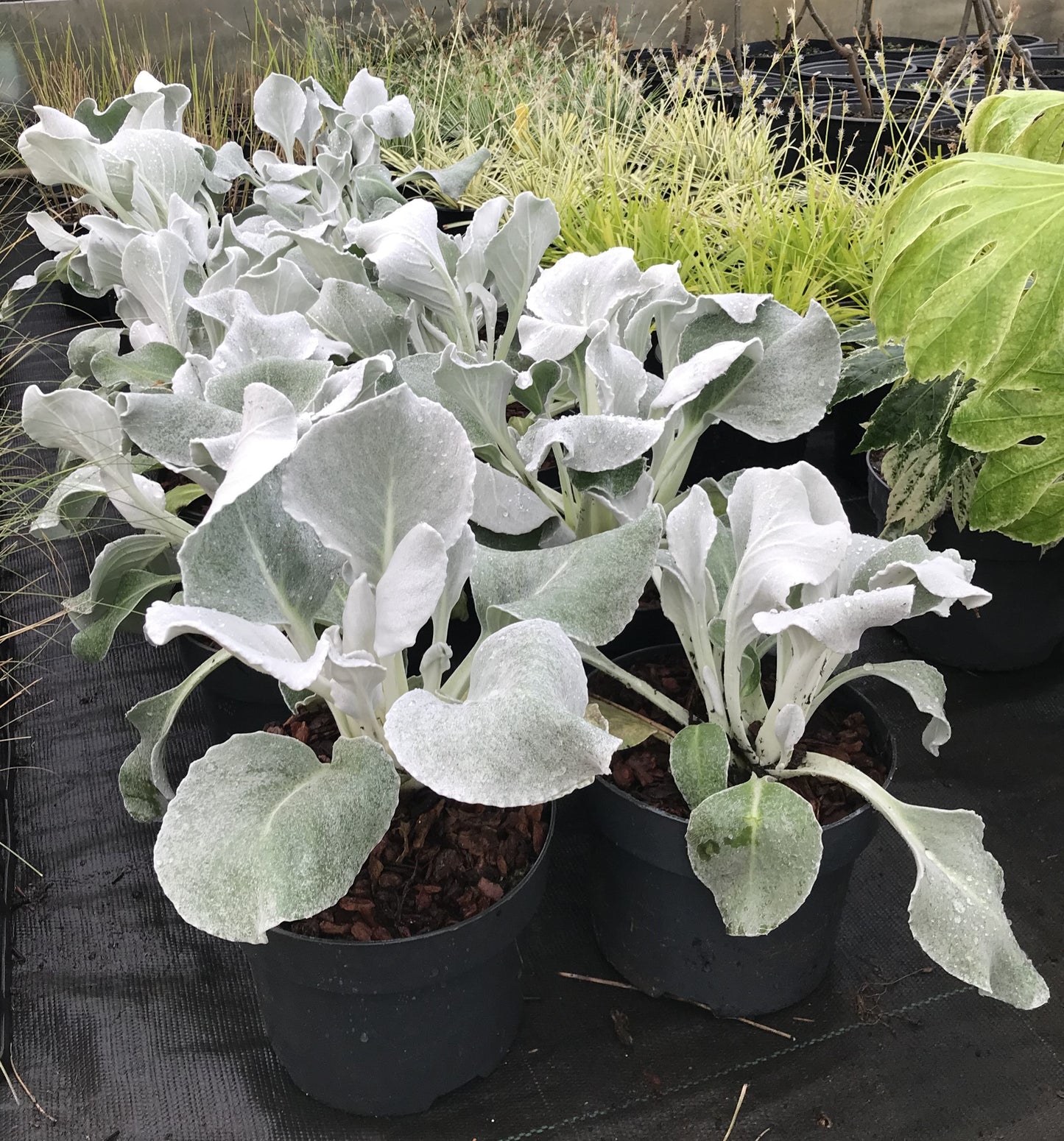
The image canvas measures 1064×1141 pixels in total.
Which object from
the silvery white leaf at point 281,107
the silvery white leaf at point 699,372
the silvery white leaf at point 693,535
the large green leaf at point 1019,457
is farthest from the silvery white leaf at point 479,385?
the silvery white leaf at point 281,107

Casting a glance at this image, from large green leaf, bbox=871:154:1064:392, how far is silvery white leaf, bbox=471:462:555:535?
484 mm

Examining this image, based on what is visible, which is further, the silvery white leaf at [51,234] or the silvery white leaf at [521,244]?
the silvery white leaf at [51,234]

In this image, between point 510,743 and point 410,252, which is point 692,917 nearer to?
point 510,743

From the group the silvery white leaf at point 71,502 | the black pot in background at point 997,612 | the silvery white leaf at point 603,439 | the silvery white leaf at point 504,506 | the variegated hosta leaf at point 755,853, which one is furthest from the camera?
the black pot in background at point 997,612

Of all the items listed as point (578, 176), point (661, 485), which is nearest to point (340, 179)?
point (578, 176)

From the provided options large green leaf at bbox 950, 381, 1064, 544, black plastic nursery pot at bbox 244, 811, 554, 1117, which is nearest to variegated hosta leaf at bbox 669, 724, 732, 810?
black plastic nursery pot at bbox 244, 811, 554, 1117

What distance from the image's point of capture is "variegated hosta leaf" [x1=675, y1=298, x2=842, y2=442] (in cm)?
111

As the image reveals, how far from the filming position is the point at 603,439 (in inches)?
39.0

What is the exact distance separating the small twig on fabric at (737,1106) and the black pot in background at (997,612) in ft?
2.84

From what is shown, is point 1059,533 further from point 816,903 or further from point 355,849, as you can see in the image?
point 355,849

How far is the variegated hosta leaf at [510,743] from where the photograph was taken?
2.20 ft

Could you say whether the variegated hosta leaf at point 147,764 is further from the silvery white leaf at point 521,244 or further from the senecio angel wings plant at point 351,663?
the silvery white leaf at point 521,244

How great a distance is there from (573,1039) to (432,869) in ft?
1.08

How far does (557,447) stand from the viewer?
126 cm
